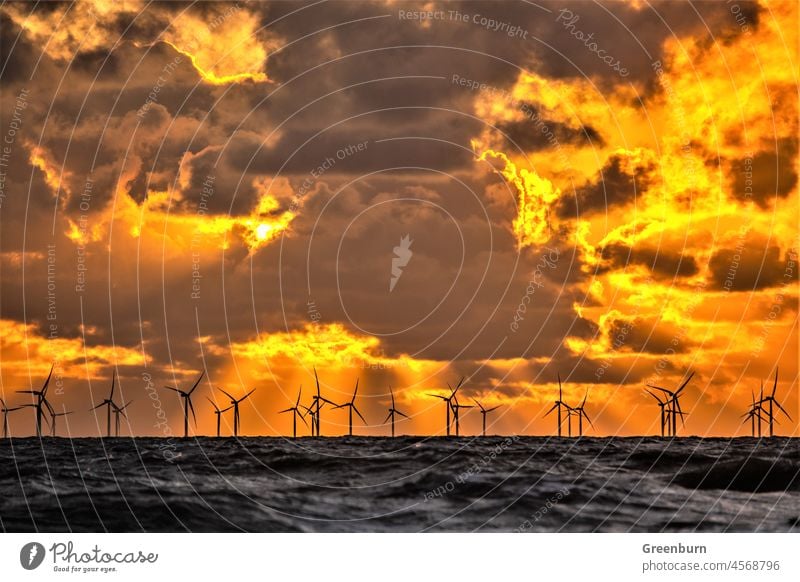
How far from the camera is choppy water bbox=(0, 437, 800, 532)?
46.6m

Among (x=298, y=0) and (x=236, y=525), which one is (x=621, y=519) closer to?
(x=236, y=525)

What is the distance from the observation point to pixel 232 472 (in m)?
67.4
